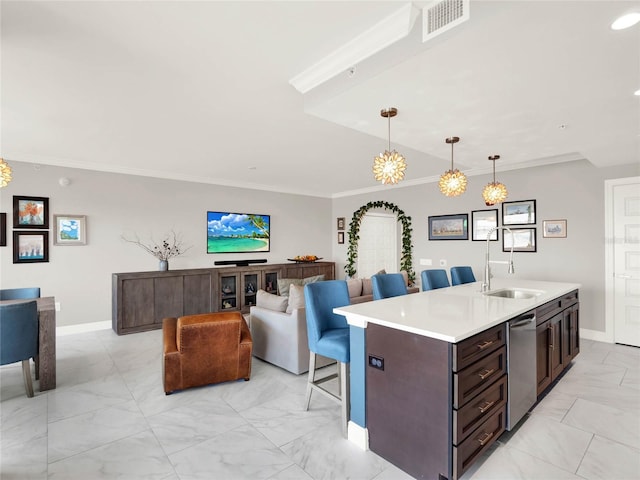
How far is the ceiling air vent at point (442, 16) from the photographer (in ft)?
5.33

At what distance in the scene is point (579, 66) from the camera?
2.03 meters

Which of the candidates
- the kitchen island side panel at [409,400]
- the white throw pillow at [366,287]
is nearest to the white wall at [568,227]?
the white throw pillow at [366,287]

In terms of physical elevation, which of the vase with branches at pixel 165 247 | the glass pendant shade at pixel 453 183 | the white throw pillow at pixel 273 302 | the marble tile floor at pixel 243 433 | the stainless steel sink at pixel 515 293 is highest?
the glass pendant shade at pixel 453 183

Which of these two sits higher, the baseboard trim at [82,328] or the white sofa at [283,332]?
the white sofa at [283,332]

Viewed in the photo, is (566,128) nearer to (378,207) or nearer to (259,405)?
(259,405)

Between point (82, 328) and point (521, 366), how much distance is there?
5822 mm

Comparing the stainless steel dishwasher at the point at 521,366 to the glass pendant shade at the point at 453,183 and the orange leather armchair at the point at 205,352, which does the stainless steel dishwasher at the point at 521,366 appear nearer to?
the glass pendant shade at the point at 453,183

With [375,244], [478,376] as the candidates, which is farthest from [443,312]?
[375,244]

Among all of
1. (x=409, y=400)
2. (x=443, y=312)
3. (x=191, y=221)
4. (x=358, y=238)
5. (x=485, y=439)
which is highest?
(x=191, y=221)

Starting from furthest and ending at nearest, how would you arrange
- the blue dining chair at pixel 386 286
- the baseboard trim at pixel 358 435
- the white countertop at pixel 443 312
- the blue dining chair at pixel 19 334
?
the blue dining chair at pixel 386 286 → the blue dining chair at pixel 19 334 → the baseboard trim at pixel 358 435 → the white countertop at pixel 443 312

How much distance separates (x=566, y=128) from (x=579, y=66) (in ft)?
4.41

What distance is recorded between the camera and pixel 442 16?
1.70m

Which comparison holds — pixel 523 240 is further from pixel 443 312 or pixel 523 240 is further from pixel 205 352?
pixel 205 352

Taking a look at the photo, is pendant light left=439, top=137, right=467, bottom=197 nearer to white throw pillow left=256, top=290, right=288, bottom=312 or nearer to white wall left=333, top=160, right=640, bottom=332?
white wall left=333, top=160, right=640, bottom=332
